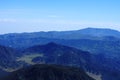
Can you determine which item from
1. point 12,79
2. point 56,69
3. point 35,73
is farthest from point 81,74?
point 12,79

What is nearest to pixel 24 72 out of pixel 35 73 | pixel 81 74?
pixel 35 73

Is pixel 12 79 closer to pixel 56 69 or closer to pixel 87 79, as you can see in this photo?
pixel 56 69

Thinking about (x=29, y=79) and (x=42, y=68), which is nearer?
(x=29, y=79)

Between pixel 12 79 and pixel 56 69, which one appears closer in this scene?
pixel 12 79

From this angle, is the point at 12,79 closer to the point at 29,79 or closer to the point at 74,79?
the point at 29,79

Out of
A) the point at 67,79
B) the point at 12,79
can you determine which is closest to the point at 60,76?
the point at 67,79

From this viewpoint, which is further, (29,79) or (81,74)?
(81,74)

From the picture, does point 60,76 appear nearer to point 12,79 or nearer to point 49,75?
point 49,75
